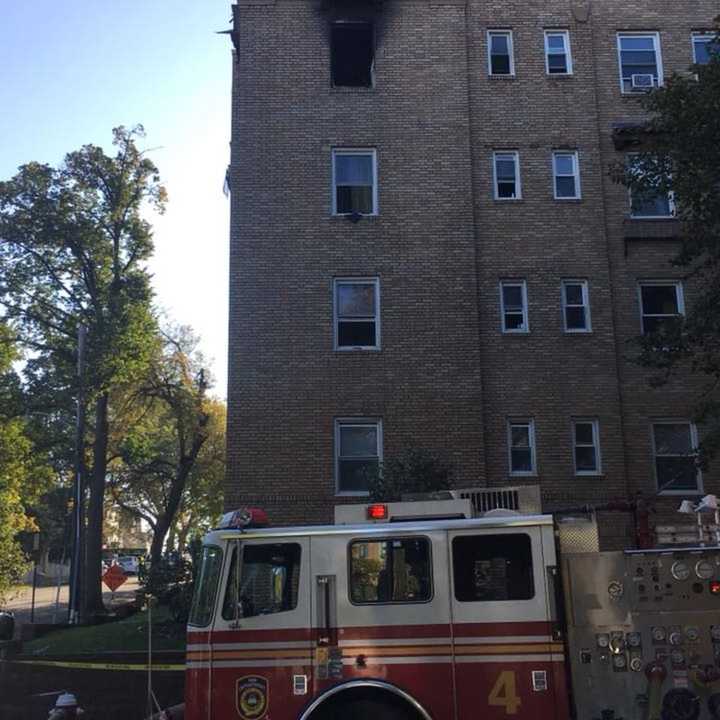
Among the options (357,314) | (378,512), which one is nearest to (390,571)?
(378,512)

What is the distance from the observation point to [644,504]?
8.83 meters

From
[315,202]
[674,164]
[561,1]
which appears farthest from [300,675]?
[561,1]

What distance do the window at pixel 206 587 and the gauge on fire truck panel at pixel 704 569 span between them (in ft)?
14.0

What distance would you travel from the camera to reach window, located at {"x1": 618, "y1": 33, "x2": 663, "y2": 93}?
735 inches

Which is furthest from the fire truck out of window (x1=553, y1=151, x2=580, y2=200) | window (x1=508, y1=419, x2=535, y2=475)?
window (x1=553, y1=151, x2=580, y2=200)

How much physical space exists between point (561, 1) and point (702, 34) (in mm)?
3340

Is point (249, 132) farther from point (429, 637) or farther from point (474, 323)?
point (429, 637)

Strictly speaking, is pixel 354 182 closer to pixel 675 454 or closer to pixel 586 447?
pixel 586 447

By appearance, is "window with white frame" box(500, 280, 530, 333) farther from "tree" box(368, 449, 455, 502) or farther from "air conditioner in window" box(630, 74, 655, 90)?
"air conditioner in window" box(630, 74, 655, 90)

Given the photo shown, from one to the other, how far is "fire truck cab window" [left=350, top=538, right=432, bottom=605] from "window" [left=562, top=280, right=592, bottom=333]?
1101cm

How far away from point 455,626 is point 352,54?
15189 millimetres

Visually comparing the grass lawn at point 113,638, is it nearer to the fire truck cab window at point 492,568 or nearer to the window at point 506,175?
the fire truck cab window at point 492,568

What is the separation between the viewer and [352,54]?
62.5 ft

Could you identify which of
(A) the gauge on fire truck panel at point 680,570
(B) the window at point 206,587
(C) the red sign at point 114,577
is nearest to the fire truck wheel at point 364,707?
(B) the window at point 206,587
